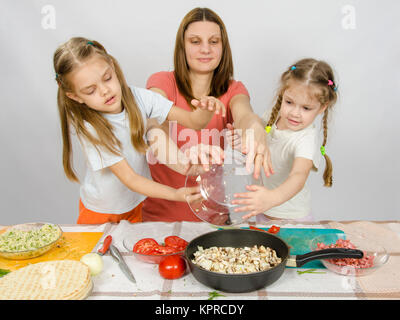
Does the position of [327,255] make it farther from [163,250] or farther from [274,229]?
[163,250]

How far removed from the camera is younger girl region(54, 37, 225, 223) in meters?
1.22

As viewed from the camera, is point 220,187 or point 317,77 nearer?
point 220,187

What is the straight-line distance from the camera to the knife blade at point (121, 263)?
0.97 meters

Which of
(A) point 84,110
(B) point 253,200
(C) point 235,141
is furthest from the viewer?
(A) point 84,110

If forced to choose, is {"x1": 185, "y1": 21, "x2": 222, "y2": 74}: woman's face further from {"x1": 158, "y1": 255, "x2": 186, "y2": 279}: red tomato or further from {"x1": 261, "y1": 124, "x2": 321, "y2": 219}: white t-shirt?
{"x1": 158, "y1": 255, "x2": 186, "y2": 279}: red tomato

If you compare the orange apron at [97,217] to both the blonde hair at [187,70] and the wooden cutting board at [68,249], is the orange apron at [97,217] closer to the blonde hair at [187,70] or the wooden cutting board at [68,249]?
the wooden cutting board at [68,249]

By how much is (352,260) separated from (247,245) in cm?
27

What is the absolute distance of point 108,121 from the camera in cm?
136

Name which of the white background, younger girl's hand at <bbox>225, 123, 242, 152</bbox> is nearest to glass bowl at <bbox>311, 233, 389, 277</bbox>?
younger girl's hand at <bbox>225, 123, 242, 152</bbox>

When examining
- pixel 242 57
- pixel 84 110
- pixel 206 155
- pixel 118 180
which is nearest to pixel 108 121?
pixel 84 110

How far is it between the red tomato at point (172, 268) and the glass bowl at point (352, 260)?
0.37m

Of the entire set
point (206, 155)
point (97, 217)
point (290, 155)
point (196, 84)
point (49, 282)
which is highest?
point (196, 84)

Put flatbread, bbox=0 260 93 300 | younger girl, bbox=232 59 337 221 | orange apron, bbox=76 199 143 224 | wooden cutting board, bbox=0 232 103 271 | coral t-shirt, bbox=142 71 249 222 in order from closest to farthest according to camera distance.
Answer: flatbread, bbox=0 260 93 300 < wooden cutting board, bbox=0 232 103 271 < younger girl, bbox=232 59 337 221 < orange apron, bbox=76 199 143 224 < coral t-shirt, bbox=142 71 249 222
